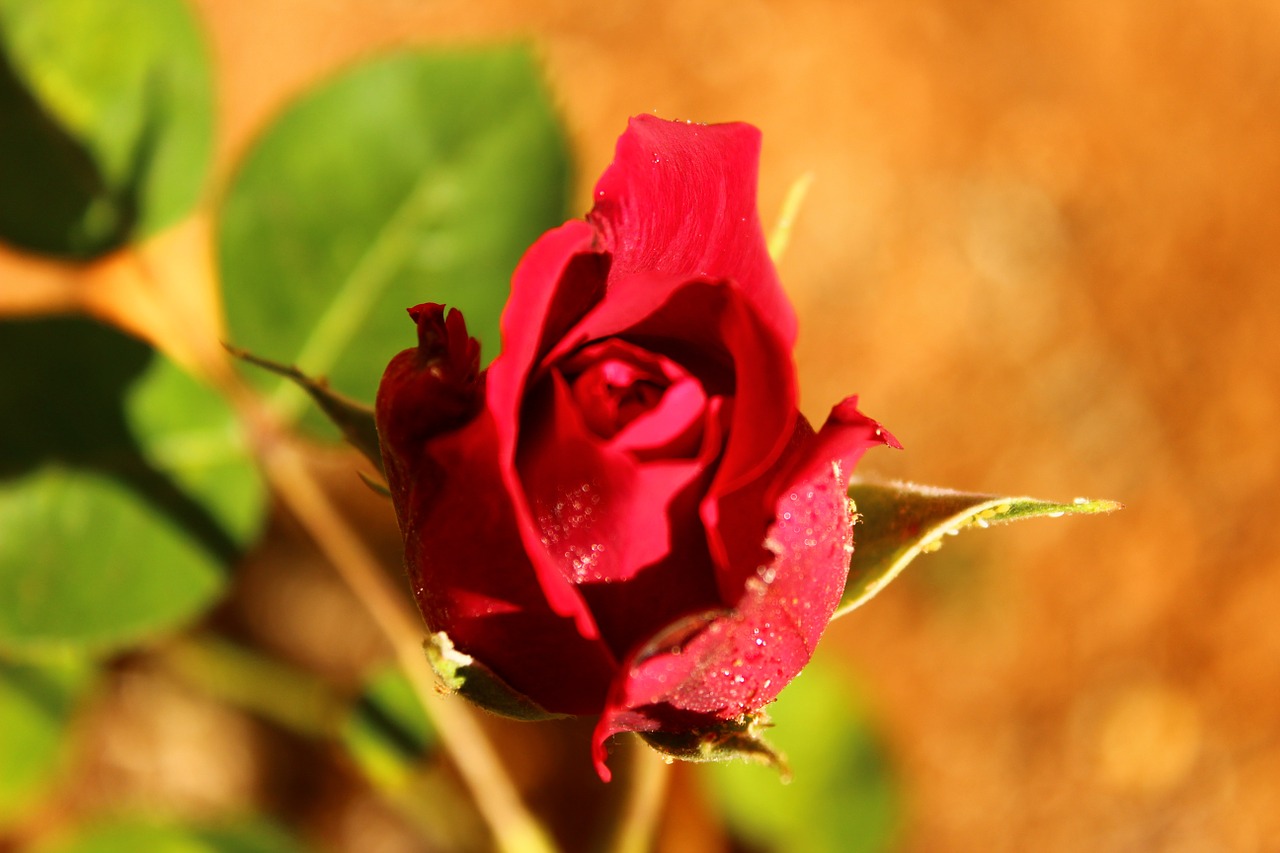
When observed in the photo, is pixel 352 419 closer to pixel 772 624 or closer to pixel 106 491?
pixel 772 624

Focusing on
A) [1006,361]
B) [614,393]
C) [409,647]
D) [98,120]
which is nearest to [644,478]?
[614,393]

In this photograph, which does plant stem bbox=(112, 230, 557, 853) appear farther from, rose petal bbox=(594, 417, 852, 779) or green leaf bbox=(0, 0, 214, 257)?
rose petal bbox=(594, 417, 852, 779)

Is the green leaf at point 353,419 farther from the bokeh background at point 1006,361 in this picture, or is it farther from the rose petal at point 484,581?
the bokeh background at point 1006,361

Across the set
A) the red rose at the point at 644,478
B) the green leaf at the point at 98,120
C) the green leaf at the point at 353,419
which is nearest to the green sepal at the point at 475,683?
the red rose at the point at 644,478

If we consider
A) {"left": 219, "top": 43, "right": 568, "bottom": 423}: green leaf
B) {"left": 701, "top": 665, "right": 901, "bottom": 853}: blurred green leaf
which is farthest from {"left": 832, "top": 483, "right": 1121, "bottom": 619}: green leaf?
{"left": 701, "top": 665, "right": 901, "bottom": 853}: blurred green leaf

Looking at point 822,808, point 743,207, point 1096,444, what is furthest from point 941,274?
point 743,207

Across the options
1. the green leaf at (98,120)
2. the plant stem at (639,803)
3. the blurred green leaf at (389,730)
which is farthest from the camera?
the blurred green leaf at (389,730)

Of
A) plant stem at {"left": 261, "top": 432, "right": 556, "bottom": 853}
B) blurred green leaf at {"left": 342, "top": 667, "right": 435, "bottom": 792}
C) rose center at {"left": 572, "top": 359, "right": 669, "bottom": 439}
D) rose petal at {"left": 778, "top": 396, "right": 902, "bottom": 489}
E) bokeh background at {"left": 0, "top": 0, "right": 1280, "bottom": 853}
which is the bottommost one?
blurred green leaf at {"left": 342, "top": 667, "right": 435, "bottom": 792}
